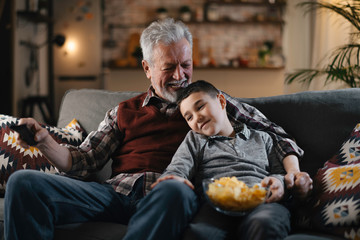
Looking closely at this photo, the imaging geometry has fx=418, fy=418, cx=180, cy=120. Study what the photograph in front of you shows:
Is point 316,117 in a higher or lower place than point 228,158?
higher

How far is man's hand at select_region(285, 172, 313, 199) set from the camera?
144cm

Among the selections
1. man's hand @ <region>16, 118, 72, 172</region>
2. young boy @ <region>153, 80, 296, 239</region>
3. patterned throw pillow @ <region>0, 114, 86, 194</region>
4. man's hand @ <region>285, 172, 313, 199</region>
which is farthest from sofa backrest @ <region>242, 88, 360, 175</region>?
patterned throw pillow @ <region>0, 114, 86, 194</region>

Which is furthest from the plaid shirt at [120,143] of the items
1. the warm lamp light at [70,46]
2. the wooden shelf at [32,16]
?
the warm lamp light at [70,46]

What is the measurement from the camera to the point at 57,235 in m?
1.45

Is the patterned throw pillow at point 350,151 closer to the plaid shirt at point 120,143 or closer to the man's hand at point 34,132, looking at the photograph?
the plaid shirt at point 120,143

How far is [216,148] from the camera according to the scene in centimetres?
160

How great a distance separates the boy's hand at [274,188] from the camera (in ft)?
4.50

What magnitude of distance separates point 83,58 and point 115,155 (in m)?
5.80

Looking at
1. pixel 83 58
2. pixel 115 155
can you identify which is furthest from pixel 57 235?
pixel 83 58

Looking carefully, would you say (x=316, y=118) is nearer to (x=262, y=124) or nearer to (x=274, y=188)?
(x=262, y=124)

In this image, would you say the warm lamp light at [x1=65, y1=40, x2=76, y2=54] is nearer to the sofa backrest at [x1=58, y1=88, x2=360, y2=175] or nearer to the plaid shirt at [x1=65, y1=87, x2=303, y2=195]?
the plaid shirt at [x1=65, y1=87, x2=303, y2=195]

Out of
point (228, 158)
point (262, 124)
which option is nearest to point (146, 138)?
point (228, 158)

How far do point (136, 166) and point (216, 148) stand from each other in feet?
1.13

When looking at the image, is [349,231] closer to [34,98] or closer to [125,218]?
[125,218]
